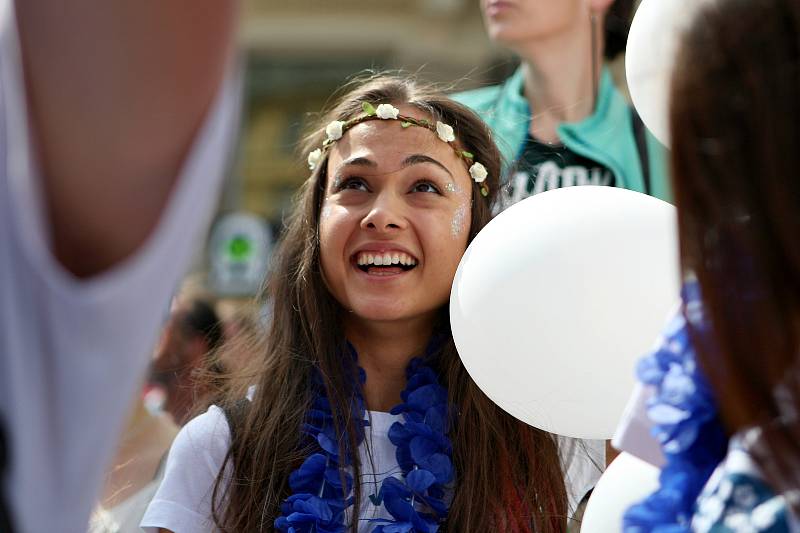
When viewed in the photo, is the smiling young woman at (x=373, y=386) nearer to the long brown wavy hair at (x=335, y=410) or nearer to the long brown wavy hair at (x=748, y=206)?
the long brown wavy hair at (x=335, y=410)

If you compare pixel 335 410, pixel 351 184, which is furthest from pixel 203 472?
pixel 351 184

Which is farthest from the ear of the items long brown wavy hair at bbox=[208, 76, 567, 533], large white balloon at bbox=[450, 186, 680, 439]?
large white balloon at bbox=[450, 186, 680, 439]

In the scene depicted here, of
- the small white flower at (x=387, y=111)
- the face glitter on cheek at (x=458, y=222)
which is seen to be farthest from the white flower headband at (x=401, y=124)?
the face glitter on cheek at (x=458, y=222)

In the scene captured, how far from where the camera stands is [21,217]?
741 mm

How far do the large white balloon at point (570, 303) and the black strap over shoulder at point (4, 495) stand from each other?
0.97 meters

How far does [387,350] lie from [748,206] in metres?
1.16

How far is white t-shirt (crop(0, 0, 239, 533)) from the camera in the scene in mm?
750

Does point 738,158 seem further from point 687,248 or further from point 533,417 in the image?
point 533,417

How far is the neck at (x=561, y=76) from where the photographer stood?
9.70 feet

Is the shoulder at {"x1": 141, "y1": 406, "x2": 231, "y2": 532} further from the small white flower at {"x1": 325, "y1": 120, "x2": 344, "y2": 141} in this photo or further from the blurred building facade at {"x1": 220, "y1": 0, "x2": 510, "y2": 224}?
the blurred building facade at {"x1": 220, "y1": 0, "x2": 510, "y2": 224}

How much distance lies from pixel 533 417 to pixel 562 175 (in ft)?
4.26

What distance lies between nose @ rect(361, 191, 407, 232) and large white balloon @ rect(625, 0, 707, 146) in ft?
1.65

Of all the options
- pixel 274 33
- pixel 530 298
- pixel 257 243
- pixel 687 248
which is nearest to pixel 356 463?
pixel 530 298

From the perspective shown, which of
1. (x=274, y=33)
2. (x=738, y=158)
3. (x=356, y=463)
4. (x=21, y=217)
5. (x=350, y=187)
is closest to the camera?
(x=21, y=217)
